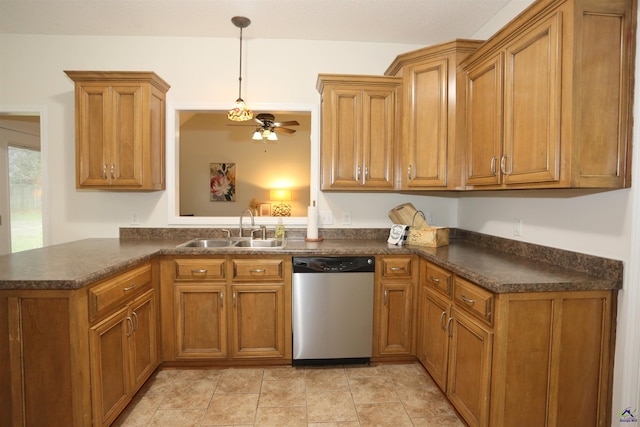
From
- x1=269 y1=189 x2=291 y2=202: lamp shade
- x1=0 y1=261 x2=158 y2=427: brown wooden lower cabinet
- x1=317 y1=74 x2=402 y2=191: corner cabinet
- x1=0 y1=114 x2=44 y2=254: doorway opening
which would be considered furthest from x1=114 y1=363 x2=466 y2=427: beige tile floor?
x1=269 y1=189 x2=291 y2=202: lamp shade

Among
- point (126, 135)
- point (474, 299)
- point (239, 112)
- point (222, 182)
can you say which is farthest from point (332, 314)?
point (222, 182)

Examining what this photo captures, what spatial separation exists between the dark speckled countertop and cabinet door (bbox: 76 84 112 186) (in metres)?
0.53

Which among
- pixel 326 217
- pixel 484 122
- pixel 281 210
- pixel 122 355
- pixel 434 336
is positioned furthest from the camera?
pixel 281 210

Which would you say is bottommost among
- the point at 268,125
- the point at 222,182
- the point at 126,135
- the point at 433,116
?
the point at 222,182

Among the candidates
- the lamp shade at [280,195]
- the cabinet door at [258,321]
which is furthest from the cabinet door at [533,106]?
the lamp shade at [280,195]

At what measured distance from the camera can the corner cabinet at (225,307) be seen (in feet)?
7.87

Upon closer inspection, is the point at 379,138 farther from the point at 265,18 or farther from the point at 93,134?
the point at 93,134

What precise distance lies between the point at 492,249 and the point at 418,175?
767 millimetres

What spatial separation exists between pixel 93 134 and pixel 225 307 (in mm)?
1641

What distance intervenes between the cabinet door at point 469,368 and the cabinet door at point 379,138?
1143 mm

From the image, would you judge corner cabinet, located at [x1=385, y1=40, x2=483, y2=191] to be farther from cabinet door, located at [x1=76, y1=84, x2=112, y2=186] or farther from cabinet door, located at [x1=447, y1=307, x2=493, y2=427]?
cabinet door, located at [x1=76, y1=84, x2=112, y2=186]

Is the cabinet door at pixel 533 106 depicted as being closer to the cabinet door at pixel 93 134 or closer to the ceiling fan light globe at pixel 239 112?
the ceiling fan light globe at pixel 239 112

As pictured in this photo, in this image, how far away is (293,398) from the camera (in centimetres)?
213

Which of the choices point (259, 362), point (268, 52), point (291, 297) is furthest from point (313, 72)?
point (259, 362)
